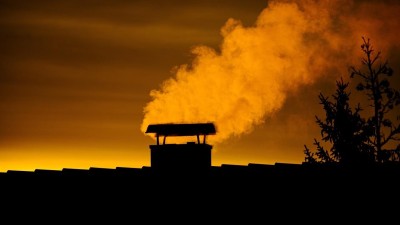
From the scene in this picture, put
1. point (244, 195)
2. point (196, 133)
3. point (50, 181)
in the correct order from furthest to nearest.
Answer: point (196, 133)
point (50, 181)
point (244, 195)

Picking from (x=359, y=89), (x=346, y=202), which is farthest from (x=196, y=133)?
(x=359, y=89)

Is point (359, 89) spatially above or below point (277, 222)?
above

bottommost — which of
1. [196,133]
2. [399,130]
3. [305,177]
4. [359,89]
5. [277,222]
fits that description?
[277,222]

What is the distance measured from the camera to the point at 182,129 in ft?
59.5

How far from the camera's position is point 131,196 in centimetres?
1394

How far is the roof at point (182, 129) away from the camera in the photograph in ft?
58.5

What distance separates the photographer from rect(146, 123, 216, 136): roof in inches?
702

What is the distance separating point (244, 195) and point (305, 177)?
1.29 metres

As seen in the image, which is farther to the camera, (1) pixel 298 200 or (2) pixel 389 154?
(2) pixel 389 154

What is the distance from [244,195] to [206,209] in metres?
0.90

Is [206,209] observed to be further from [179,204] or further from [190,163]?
[190,163]

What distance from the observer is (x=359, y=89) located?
32344 millimetres

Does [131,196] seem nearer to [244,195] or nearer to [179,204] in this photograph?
[179,204]

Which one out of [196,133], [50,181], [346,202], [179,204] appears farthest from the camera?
[196,133]
